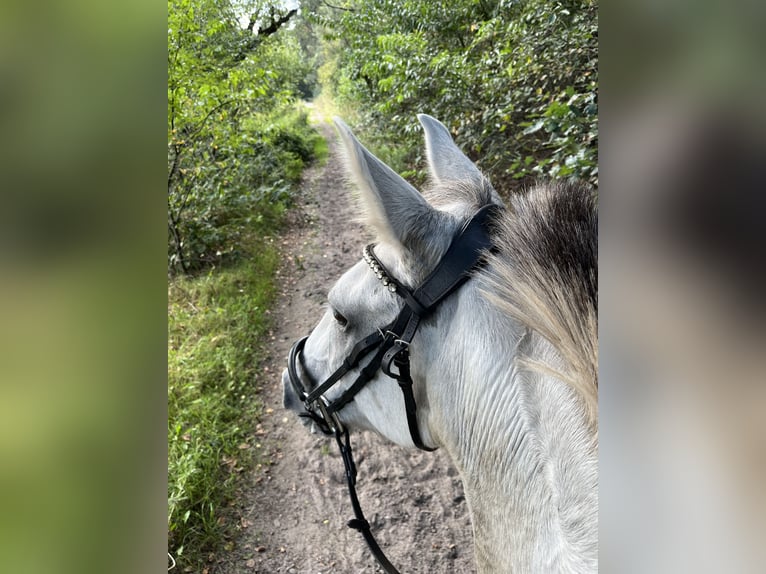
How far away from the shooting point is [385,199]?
1293 millimetres

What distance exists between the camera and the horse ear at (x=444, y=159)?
177 centimetres

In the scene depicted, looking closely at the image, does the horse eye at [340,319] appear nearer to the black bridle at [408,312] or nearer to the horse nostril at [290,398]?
the black bridle at [408,312]

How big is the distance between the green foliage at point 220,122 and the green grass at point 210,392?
0.77 meters

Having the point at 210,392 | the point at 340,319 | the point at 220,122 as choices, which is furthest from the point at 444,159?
the point at 220,122

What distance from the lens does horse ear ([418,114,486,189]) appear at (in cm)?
177

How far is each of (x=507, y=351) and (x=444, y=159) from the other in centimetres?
96

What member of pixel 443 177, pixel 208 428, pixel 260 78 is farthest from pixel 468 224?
pixel 260 78

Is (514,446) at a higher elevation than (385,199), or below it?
below

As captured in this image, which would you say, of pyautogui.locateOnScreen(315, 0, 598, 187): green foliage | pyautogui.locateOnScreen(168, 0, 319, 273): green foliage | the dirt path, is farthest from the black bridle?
pyautogui.locateOnScreen(168, 0, 319, 273): green foliage

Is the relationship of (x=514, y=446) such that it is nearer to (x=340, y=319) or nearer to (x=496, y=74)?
(x=340, y=319)

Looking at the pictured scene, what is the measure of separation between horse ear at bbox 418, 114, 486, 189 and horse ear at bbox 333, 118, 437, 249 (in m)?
0.40
